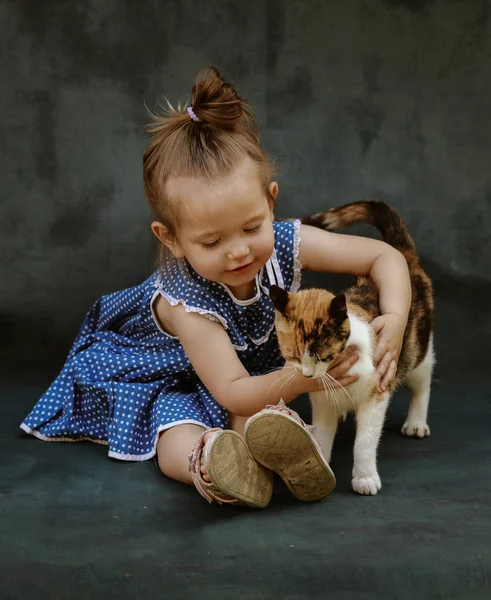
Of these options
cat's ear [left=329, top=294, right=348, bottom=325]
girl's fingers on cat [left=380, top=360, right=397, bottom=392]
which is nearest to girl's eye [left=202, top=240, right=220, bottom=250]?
cat's ear [left=329, top=294, right=348, bottom=325]

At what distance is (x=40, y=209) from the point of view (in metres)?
2.57

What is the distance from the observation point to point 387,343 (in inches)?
67.4

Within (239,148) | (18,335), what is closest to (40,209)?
(18,335)

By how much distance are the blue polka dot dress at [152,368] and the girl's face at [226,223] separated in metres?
0.15

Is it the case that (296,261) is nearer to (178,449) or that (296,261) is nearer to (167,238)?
(167,238)

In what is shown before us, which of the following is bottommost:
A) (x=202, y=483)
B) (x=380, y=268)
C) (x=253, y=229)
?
(x=202, y=483)

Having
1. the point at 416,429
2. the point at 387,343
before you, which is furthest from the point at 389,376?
the point at 416,429

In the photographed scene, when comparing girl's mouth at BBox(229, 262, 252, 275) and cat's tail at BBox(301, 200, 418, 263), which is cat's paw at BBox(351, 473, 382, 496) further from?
cat's tail at BBox(301, 200, 418, 263)

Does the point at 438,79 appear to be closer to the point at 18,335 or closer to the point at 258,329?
the point at 258,329

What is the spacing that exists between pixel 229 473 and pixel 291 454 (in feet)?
0.35

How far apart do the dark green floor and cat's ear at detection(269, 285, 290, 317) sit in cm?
33

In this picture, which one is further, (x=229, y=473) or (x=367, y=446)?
(x=367, y=446)

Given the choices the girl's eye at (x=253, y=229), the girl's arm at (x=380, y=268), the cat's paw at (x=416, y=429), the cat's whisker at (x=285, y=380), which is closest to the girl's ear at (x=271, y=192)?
the girl's eye at (x=253, y=229)

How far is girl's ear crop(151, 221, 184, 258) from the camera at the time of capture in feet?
5.76
